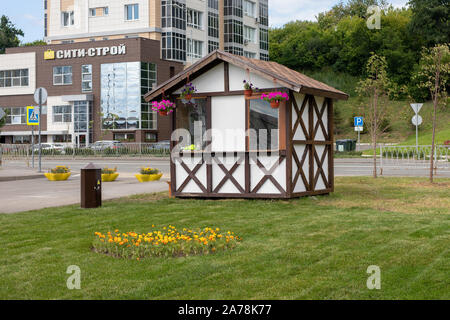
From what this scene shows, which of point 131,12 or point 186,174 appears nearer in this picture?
point 186,174

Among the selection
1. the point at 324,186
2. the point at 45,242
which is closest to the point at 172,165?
the point at 324,186

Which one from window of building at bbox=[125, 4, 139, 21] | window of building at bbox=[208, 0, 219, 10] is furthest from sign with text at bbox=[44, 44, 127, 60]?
window of building at bbox=[208, 0, 219, 10]

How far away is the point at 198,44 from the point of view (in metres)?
72.3

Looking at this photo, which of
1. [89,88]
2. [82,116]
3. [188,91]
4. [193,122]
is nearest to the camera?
[188,91]

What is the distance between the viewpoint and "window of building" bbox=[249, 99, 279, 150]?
49.3ft

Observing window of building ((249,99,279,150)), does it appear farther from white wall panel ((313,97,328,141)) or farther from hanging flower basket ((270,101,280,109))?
white wall panel ((313,97,328,141))

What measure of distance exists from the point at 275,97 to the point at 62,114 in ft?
196

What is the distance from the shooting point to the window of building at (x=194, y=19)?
2781 inches

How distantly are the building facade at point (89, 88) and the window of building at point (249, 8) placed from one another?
17754 mm

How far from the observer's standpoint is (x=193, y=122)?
629 inches

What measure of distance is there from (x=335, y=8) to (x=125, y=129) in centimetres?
6352

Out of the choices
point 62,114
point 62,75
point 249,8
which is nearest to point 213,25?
point 249,8

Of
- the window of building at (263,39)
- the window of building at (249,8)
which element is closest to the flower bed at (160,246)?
the window of building at (249,8)

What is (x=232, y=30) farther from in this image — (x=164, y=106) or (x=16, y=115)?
(x=164, y=106)
